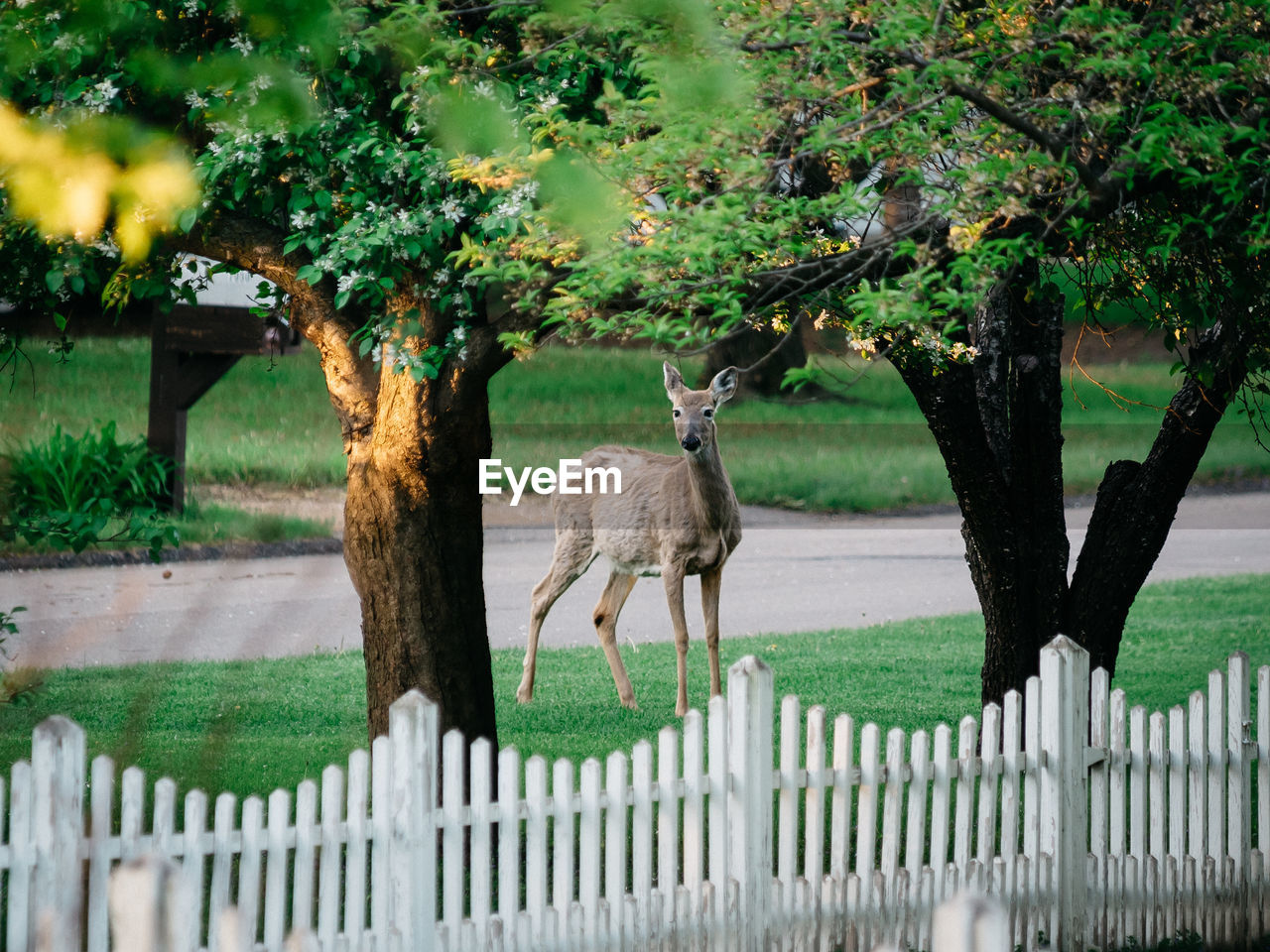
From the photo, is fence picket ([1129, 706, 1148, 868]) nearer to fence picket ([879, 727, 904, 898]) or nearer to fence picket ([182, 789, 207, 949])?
fence picket ([879, 727, 904, 898])

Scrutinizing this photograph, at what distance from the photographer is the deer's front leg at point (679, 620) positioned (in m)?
9.02

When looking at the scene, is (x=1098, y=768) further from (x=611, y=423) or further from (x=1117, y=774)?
(x=611, y=423)

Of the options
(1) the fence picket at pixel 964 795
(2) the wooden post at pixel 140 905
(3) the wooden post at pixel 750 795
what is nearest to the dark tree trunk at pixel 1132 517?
(1) the fence picket at pixel 964 795

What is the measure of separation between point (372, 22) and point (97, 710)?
643cm

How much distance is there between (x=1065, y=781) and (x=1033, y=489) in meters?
2.16

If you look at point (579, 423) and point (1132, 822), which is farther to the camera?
point (579, 423)

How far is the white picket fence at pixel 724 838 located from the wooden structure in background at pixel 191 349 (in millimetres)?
6833

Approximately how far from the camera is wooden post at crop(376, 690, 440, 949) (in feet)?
13.9

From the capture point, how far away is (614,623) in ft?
31.2

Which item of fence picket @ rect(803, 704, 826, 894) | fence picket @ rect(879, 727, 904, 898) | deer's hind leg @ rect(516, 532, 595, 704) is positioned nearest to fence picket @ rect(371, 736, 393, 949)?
fence picket @ rect(803, 704, 826, 894)

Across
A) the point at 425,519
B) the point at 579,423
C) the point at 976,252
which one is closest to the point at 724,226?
the point at 976,252

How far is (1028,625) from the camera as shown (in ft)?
23.6

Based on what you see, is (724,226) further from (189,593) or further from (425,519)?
(189,593)

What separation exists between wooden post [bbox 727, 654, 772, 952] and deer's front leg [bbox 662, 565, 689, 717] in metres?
→ 4.05
